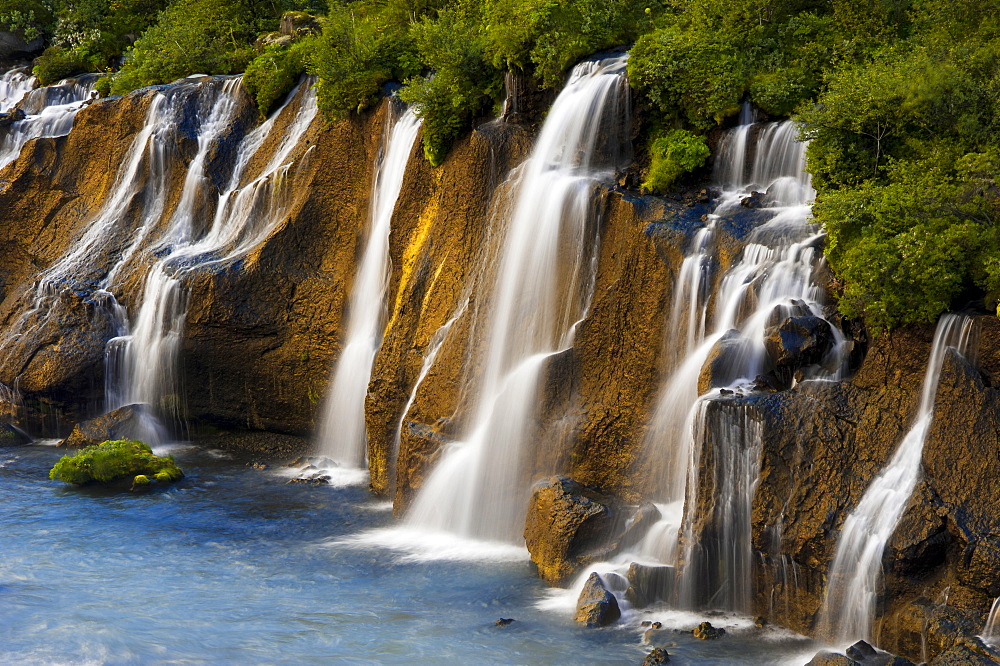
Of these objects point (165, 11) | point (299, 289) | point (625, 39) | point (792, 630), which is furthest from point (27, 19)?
point (792, 630)

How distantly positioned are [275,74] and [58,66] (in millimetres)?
14200

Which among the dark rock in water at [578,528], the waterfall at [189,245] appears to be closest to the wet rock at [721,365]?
the dark rock in water at [578,528]

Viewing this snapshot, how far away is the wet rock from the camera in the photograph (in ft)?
45.2

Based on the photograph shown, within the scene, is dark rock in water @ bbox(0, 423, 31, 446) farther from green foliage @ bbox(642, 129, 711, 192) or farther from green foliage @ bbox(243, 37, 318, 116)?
green foliage @ bbox(642, 129, 711, 192)

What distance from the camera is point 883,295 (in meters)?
12.7

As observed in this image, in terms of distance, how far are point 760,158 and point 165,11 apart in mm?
27355

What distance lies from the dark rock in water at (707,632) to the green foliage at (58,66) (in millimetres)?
32183

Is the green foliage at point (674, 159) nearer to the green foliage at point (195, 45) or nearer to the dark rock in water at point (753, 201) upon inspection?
the dark rock in water at point (753, 201)

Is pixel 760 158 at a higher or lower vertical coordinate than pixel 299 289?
higher

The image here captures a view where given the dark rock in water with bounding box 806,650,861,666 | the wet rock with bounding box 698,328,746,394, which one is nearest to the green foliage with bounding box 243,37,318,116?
the wet rock with bounding box 698,328,746,394

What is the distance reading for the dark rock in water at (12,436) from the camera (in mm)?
24719

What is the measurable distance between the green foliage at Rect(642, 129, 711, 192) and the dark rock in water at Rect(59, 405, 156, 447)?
45.2 ft

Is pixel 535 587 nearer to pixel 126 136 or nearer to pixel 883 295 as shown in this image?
pixel 883 295

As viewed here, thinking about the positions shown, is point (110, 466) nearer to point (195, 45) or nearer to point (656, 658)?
point (656, 658)
